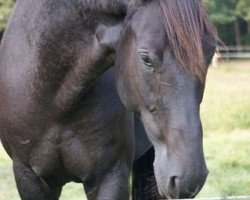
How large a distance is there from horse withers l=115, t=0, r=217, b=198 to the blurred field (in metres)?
3.10

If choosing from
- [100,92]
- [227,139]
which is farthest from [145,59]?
[227,139]

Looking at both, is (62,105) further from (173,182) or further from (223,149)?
(223,149)

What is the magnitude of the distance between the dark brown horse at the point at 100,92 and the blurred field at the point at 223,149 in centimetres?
226

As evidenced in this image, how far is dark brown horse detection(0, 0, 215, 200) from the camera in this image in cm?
248

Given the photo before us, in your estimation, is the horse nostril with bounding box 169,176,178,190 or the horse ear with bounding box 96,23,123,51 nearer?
the horse nostril with bounding box 169,176,178,190

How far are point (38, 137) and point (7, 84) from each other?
0.29 metres

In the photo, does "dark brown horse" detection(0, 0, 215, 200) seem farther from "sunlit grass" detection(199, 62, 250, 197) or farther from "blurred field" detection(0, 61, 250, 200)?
"sunlit grass" detection(199, 62, 250, 197)

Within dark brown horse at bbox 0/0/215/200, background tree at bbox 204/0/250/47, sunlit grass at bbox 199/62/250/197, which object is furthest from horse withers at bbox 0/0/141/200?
background tree at bbox 204/0/250/47

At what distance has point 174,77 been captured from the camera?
2.48 metres

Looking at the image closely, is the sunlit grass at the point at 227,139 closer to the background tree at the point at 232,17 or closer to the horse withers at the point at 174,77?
the horse withers at the point at 174,77

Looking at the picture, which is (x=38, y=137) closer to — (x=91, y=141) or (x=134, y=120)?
(x=91, y=141)

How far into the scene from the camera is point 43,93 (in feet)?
10.2

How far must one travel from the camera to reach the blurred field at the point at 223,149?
5.77 metres

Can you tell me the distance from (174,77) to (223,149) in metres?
5.17
